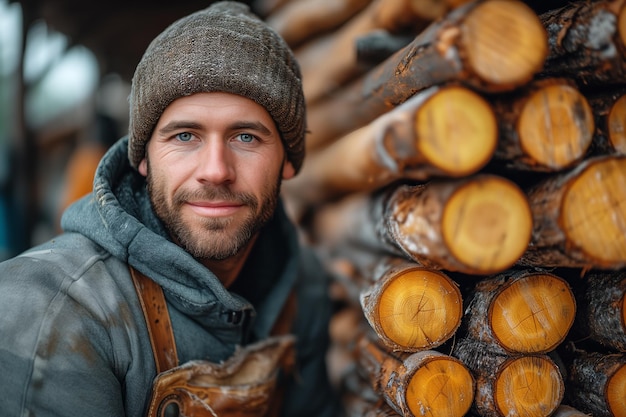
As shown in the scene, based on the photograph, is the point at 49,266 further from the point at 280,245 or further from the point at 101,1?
the point at 101,1

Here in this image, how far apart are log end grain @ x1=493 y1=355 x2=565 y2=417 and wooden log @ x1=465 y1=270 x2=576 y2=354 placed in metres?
0.05

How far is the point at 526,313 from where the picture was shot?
1704 millimetres

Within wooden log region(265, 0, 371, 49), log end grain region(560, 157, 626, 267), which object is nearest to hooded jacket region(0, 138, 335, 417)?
log end grain region(560, 157, 626, 267)

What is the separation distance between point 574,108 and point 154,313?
1.60 m

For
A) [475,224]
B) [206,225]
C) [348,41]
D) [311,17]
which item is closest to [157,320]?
[206,225]

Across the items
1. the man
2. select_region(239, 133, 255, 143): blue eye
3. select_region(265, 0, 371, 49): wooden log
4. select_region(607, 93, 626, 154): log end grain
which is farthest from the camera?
select_region(265, 0, 371, 49): wooden log

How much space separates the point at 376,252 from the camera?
264cm

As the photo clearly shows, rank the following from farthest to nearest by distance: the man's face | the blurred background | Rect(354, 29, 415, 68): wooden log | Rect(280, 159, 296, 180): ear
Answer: the blurred background → Rect(280, 159, 296, 180): ear → Rect(354, 29, 415, 68): wooden log → the man's face

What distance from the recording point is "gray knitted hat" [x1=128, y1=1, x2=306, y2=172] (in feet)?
6.69

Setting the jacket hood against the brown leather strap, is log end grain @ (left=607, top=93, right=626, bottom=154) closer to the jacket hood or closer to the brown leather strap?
the jacket hood

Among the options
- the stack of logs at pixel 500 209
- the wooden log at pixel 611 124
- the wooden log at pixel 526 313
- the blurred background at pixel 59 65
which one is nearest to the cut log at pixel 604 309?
the stack of logs at pixel 500 209

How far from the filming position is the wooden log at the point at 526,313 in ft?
5.57

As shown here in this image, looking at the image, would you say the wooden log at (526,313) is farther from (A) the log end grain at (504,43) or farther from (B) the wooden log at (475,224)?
(A) the log end grain at (504,43)

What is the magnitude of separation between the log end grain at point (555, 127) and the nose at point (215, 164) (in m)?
1.07
